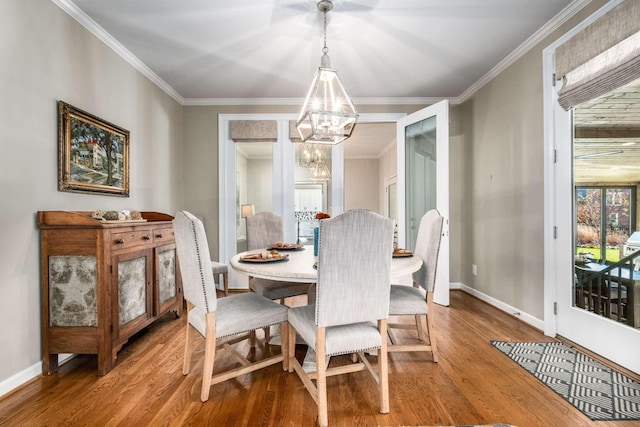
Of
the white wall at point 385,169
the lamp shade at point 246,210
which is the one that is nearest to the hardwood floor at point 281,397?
the lamp shade at point 246,210

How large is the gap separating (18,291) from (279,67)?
275cm

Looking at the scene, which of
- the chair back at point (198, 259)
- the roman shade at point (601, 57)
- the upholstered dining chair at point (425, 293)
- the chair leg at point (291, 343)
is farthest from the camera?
the upholstered dining chair at point (425, 293)

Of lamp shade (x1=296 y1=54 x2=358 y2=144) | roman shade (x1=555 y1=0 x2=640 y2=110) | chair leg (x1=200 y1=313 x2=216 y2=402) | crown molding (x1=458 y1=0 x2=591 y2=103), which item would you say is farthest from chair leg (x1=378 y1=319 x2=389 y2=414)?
crown molding (x1=458 y1=0 x2=591 y2=103)

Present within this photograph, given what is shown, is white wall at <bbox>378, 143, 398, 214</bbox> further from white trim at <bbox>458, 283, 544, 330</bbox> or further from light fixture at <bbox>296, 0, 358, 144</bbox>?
light fixture at <bbox>296, 0, 358, 144</bbox>

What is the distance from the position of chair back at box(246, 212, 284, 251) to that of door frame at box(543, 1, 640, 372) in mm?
2370

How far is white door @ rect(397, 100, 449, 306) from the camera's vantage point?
339cm

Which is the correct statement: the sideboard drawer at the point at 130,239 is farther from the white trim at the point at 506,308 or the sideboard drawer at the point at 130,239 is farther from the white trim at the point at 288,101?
the white trim at the point at 506,308

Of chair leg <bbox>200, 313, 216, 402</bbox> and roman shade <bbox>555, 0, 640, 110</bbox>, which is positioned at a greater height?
roman shade <bbox>555, 0, 640, 110</bbox>

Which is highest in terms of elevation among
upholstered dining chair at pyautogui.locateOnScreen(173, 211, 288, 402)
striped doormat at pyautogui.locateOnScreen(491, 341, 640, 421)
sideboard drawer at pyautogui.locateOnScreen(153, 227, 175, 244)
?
sideboard drawer at pyautogui.locateOnScreen(153, 227, 175, 244)

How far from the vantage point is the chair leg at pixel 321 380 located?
1503mm

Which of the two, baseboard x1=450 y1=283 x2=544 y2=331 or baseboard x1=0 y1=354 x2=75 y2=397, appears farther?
baseboard x1=450 y1=283 x2=544 y2=331

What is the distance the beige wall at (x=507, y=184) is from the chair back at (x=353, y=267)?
76.2 inches

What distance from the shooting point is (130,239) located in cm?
228

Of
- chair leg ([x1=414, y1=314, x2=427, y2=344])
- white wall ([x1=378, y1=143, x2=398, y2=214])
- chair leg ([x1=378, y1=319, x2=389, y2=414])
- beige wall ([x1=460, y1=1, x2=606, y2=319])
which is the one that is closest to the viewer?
chair leg ([x1=378, y1=319, x2=389, y2=414])
